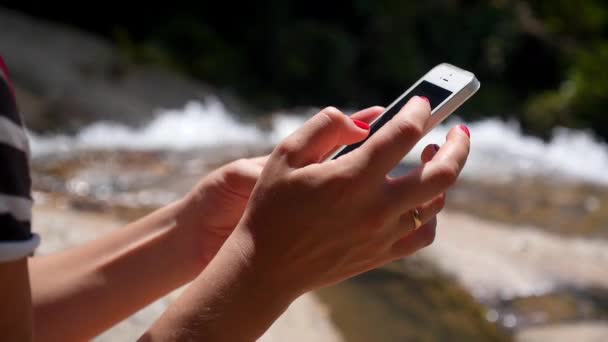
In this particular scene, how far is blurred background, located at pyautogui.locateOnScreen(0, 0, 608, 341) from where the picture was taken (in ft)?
9.44

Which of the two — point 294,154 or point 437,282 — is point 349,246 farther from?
point 437,282

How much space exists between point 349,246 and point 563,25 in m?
11.6

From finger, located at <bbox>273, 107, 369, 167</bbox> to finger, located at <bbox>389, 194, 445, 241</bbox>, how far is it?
0.18 metres

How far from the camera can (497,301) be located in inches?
116

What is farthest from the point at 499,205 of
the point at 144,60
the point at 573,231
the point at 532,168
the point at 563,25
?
the point at 563,25

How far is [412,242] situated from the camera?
1132 millimetres

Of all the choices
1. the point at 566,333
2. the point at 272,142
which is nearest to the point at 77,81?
the point at 272,142

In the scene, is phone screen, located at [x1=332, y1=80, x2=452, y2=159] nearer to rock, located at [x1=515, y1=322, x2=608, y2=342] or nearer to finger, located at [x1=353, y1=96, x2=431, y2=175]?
finger, located at [x1=353, y1=96, x2=431, y2=175]

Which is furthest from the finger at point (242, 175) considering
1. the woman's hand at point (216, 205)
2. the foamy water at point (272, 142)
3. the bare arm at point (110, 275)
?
the foamy water at point (272, 142)

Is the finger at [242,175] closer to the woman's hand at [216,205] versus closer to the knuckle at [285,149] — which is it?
the woman's hand at [216,205]

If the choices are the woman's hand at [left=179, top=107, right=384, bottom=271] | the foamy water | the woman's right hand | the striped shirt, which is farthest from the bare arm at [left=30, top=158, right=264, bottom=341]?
the foamy water

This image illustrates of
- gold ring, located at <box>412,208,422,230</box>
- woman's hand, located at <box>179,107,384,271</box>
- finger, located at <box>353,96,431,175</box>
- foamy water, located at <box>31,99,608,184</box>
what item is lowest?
foamy water, located at <box>31,99,608,184</box>

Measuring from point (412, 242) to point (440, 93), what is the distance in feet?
1.02

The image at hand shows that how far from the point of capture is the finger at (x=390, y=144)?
97cm
